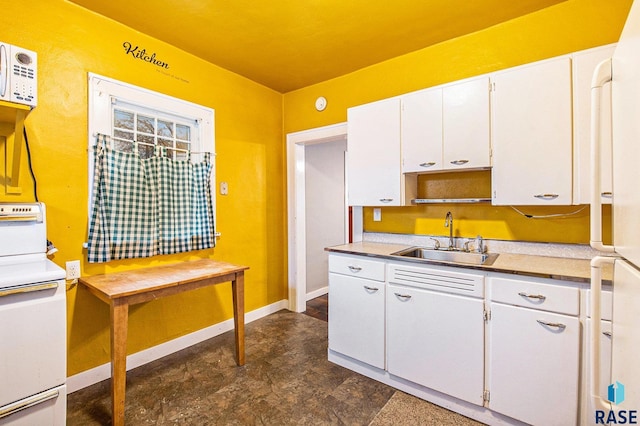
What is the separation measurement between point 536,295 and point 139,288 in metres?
2.27

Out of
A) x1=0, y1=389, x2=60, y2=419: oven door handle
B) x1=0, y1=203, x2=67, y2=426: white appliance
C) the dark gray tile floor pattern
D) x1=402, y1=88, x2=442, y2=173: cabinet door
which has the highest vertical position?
x1=402, y1=88, x2=442, y2=173: cabinet door

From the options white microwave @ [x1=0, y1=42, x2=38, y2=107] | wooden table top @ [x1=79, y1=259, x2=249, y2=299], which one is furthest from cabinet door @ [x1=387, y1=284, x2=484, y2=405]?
white microwave @ [x1=0, y1=42, x2=38, y2=107]

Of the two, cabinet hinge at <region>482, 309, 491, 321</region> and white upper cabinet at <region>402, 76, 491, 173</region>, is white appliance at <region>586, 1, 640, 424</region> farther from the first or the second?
white upper cabinet at <region>402, 76, 491, 173</region>

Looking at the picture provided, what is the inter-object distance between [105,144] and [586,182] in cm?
314

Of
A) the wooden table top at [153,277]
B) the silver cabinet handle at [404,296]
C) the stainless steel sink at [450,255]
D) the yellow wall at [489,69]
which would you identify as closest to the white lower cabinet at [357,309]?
the silver cabinet handle at [404,296]

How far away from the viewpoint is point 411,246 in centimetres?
258

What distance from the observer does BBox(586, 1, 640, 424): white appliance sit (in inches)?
23.7

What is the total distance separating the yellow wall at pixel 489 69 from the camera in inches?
77.0

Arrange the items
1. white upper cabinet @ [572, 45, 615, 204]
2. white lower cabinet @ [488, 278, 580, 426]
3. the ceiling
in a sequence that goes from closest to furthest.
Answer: white lower cabinet @ [488, 278, 580, 426] → white upper cabinet @ [572, 45, 615, 204] → the ceiling

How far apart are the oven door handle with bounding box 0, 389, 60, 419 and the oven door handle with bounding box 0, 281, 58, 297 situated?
0.50 meters

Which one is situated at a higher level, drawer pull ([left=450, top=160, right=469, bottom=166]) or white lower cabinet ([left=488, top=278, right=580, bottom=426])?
drawer pull ([left=450, top=160, right=469, bottom=166])

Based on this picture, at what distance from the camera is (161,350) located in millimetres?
2521

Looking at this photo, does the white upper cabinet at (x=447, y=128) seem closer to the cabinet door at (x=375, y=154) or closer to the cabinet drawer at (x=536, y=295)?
the cabinet door at (x=375, y=154)

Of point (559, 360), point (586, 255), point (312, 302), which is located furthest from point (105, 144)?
point (586, 255)
